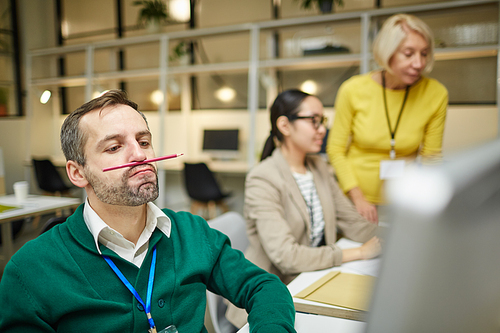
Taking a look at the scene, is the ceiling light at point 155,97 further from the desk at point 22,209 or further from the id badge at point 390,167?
the id badge at point 390,167

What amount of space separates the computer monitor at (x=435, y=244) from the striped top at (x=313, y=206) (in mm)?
1396

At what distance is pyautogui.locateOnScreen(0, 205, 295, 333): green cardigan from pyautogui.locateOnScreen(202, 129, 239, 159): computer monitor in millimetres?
3802

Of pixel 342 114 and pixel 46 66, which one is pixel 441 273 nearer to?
pixel 342 114

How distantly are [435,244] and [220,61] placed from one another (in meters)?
5.14

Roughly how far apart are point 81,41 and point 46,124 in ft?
15.7

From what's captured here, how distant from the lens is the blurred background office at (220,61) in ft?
11.9

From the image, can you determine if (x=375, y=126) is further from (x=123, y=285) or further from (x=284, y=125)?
(x=123, y=285)

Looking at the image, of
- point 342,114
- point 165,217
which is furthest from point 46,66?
point 165,217

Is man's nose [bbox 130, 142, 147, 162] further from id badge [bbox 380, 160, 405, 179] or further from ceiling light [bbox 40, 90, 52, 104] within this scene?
id badge [bbox 380, 160, 405, 179]

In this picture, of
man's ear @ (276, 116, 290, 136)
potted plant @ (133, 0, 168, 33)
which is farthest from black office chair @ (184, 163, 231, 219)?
man's ear @ (276, 116, 290, 136)

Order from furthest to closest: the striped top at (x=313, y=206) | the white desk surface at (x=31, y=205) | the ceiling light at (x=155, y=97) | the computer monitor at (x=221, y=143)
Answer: the ceiling light at (x=155, y=97) < the computer monitor at (x=221, y=143) < the white desk surface at (x=31, y=205) < the striped top at (x=313, y=206)

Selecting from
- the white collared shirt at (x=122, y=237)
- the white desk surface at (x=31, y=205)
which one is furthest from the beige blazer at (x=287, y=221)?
the white desk surface at (x=31, y=205)

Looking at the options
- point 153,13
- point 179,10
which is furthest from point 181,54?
point 179,10

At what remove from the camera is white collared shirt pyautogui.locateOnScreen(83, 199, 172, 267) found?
913 millimetres
